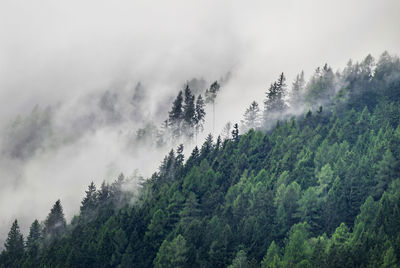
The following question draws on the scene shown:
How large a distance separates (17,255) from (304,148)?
2685 inches

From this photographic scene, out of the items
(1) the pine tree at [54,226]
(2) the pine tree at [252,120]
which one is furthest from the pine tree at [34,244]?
(2) the pine tree at [252,120]

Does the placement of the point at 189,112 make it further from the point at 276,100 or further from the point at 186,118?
the point at 276,100

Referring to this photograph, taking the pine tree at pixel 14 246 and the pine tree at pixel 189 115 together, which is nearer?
the pine tree at pixel 14 246

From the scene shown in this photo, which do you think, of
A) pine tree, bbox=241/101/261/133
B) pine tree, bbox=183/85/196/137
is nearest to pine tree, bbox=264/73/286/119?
pine tree, bbox=241/101/261/133

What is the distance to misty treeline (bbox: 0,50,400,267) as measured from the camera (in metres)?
73.4

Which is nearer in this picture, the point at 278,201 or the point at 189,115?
the point at 278,201

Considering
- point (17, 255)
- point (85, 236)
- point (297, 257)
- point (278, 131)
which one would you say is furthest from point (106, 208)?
point (297, 257)

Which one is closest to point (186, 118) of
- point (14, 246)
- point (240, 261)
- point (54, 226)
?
point (54, 226)

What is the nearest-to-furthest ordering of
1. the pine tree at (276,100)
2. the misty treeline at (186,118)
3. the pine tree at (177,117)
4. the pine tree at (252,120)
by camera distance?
1. the pine tree at (276,100)
2. the pine tree at (252,120)
3. the misty treeline at (186,118)
4. the pine tree at (177,117)

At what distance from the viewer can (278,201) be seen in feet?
282

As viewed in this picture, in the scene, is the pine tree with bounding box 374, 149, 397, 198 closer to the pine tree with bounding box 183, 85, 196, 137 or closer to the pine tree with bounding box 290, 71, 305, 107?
the pine tree with bounding box 290, 71, 305, 107

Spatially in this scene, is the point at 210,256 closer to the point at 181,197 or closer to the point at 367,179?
the point at 181,197

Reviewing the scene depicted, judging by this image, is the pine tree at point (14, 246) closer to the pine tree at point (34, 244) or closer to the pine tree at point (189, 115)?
the pine tree at point (34, 244)

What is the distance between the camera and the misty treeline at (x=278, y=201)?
241 feet
